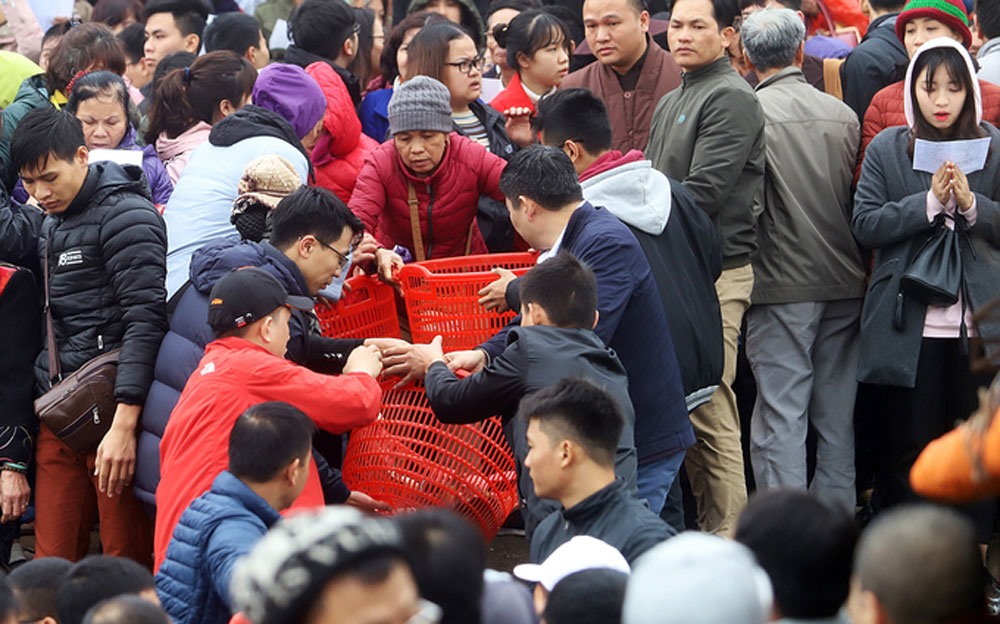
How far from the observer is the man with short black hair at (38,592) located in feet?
14.0

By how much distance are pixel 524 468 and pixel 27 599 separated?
66.7 inches

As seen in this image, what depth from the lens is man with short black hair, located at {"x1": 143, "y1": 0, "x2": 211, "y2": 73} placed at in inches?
370

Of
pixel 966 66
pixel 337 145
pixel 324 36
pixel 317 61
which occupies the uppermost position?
pixel 966 66

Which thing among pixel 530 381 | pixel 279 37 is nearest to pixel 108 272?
pixel 530 381

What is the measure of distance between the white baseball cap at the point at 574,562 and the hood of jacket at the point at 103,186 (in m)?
2.93

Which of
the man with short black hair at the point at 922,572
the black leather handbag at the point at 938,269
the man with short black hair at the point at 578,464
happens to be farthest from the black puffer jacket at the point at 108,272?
the man with short black hair at the point at 922,572

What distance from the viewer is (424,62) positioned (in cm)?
745

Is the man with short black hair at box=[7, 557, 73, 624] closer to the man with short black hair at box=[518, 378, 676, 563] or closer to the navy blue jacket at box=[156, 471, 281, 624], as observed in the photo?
the navy blue jacket at box=[156, 471, 281, 624]

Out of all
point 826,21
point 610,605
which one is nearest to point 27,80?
point 826,21

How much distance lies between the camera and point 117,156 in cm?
672

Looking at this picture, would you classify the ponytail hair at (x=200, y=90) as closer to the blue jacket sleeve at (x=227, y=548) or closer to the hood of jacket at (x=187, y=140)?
the hood of jacket at (x=187, y=140)

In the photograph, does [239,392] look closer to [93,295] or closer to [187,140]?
[93,295]

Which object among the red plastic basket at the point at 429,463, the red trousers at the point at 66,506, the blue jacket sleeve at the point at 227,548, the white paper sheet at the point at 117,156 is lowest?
the red trousers at the point at 66,506

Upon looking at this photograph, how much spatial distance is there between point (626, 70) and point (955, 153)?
192cm
